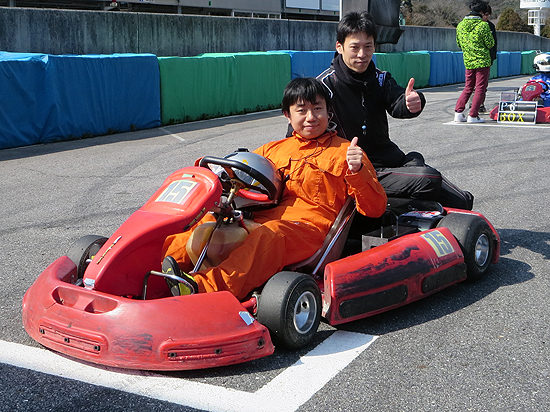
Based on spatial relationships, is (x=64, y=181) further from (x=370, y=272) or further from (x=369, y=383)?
(x=369, y=383)

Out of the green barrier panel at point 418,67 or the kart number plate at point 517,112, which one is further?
the green barrier panel at point 418,67

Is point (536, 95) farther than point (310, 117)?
Yes

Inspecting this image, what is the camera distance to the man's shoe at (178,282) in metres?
2.84

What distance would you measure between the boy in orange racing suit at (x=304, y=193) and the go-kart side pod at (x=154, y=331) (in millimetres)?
305

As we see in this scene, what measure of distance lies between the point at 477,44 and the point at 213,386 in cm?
926

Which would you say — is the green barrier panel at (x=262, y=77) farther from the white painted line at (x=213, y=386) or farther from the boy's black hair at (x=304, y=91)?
the white painted line at (x=213, y=386)

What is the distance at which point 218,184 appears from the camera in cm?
301

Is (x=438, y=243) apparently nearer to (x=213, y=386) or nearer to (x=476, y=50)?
(x=213, y=386)

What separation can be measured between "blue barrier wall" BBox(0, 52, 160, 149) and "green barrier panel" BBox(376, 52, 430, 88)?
8029mm

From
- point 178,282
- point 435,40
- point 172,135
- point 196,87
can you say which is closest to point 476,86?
point 196,87

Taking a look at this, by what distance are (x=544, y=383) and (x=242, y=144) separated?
6882 mm

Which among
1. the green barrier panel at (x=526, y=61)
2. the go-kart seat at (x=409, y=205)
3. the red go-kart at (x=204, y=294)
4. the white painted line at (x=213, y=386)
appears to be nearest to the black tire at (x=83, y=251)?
the red go-kart at (x=204, y=294)

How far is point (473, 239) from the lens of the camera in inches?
144

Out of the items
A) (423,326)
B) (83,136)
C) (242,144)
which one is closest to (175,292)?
(423,326)
